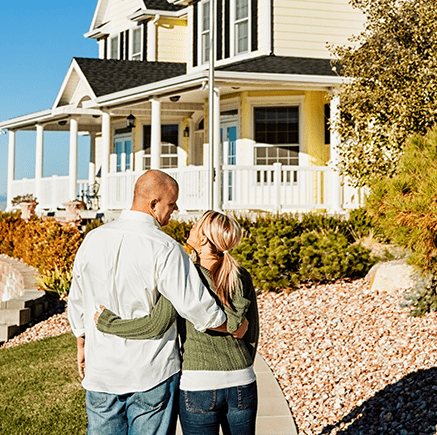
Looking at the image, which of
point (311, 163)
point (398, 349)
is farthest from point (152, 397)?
point (311, 163)

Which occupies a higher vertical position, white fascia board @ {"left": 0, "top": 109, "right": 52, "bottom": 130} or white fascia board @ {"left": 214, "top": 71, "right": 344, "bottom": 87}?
white fascia board @ {"left": 0, "top": 109, "right": 52, "bottom": 130}

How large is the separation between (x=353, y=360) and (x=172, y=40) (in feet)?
60.8

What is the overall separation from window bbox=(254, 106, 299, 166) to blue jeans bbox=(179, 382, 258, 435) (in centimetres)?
1397

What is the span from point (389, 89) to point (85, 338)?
7977 mm

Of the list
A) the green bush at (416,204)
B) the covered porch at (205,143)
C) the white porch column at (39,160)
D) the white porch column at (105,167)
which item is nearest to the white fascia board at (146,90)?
the covered porch at (205,143)

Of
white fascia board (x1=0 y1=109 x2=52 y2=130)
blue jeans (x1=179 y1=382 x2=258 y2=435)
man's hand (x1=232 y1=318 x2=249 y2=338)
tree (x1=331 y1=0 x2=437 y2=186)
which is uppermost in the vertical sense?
white fascia board (x1=0 y1=109 x2=52 y2=130)

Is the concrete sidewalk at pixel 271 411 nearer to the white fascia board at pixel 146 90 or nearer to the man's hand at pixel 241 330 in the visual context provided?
the man's hand at pixel 241 330

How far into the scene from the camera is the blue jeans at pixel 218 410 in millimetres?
3270

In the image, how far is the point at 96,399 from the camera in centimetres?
322

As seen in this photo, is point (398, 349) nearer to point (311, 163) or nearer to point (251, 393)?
point (251, 393)

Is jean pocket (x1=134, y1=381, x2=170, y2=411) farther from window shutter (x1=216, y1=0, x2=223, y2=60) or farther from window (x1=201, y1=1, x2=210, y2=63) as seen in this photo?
window (x1=201, y1=1, x2=210, y2=63)

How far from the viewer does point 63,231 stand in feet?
48.4

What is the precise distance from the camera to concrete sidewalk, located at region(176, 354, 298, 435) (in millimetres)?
5191

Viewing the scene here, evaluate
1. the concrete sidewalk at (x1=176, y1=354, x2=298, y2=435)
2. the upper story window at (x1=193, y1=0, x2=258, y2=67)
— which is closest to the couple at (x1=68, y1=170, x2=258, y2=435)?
the concrete sidewalk at (x1=176, y1=354, x2=298, y2=435)
